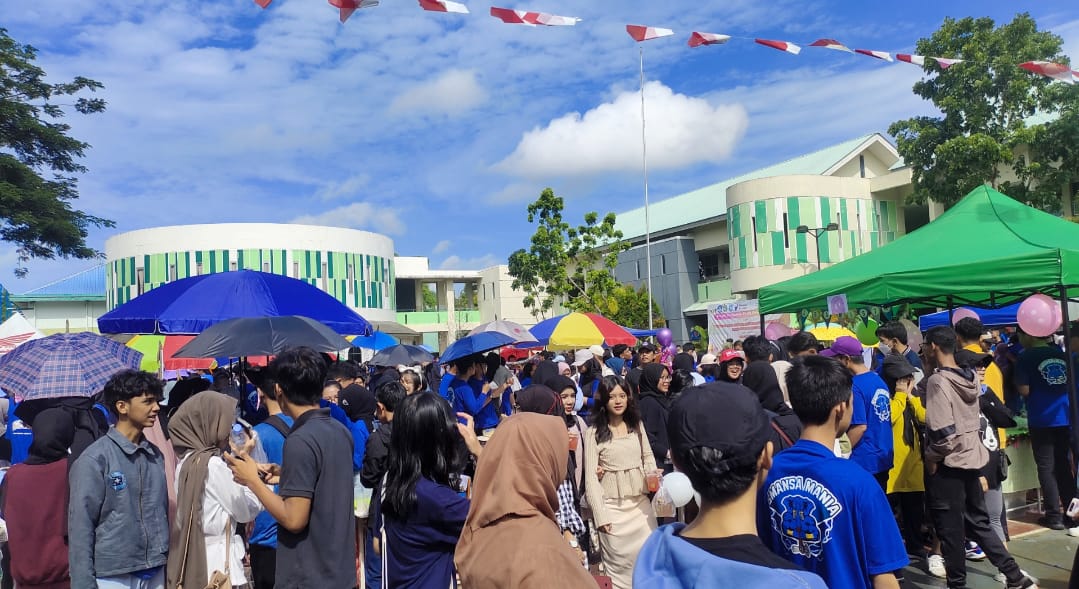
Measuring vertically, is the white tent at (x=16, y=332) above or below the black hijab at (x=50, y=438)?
above

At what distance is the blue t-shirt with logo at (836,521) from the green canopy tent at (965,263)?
5.16 meters

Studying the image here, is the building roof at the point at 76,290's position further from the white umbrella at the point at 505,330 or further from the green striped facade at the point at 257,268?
the white umbrella at the point at 505,330

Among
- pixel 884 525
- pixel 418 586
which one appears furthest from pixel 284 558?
pixel 884 525

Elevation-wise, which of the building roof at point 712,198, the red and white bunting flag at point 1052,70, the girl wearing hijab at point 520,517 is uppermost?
the building roof at point 712,198

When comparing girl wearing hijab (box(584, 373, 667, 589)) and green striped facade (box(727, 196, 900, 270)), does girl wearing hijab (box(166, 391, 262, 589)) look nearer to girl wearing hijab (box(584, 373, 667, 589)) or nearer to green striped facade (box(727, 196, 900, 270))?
girl wearing hijab (box(584, 373, 667, 589))

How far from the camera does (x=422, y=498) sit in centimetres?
299

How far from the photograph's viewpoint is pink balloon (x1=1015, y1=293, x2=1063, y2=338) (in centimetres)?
701

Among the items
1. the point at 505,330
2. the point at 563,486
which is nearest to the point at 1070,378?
the point at 563,486

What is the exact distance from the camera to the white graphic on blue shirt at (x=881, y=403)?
17.1ft

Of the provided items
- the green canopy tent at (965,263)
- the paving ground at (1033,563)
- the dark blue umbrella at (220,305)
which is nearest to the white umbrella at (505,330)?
the dark blue umbrella at (220,305)

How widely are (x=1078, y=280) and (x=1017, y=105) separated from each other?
1228cm

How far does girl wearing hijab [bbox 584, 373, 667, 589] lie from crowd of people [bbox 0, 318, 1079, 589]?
1 cm

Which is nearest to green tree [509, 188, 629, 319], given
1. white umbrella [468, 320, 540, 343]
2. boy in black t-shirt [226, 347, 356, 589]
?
white umbrella [468, 320, 540, 343]

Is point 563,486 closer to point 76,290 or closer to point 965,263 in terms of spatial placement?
point 965,263
